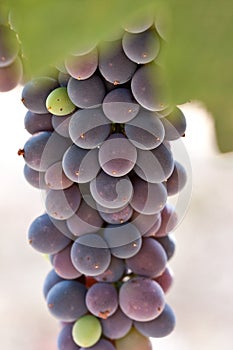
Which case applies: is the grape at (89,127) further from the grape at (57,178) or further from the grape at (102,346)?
the grape at (102,346)

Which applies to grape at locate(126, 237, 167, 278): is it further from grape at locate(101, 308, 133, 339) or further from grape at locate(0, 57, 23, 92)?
grape at locate(0, 57, 23, 92)

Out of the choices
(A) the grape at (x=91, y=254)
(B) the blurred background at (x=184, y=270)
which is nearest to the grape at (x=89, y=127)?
(A) the grape at (x=91, y=254)

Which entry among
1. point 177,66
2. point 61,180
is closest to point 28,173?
point 61,180

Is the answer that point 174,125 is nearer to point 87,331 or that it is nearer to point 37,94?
point 37,94

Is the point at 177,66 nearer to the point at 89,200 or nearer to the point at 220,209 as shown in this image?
the point at 89,200

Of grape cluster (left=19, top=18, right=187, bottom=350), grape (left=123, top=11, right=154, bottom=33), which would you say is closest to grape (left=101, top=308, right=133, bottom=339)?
grape cluster (left=19, top=18, right=187, bottom=350)

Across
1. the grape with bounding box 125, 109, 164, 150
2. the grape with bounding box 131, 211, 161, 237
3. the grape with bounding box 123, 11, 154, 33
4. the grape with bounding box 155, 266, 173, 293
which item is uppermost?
the grape with bounding box 125, 109, 164, 150
